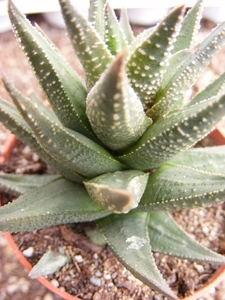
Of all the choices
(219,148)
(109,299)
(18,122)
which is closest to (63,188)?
(18,122)

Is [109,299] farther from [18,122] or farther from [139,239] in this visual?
[18,122]

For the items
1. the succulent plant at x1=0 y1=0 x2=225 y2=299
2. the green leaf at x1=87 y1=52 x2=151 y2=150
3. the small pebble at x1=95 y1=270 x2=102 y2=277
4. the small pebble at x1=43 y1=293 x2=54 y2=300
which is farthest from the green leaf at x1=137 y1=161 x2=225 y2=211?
the small pebble at x1=43 y1=293 x2=54 y2=300

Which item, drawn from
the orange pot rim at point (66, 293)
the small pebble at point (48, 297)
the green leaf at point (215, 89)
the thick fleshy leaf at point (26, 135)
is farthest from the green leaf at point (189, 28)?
the small pebble at point (48, 297)

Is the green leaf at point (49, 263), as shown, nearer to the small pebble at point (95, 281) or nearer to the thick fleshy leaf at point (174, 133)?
the small pebble at point (95, 281)

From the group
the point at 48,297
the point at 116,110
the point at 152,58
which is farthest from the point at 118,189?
the point at 48,297

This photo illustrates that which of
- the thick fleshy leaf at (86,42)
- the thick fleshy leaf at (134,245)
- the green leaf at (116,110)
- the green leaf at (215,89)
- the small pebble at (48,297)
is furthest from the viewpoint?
the small pebble at (48,297)

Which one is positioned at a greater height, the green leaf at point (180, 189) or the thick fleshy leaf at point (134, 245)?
the green leaf at point (180, 189)
